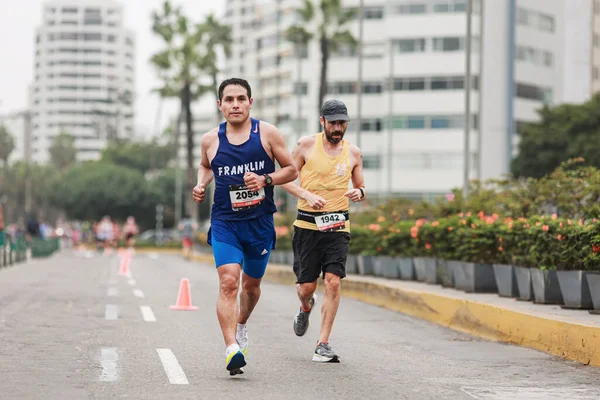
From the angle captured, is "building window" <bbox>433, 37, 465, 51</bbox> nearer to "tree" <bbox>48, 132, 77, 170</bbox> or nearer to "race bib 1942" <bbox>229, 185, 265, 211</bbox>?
"race bib 1942" <bbox>229, 185, 265, 211</bbox>

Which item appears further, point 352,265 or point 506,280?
point 352,265

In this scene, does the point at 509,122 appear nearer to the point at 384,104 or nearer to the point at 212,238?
the point at 384,104

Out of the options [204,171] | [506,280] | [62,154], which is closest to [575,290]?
[506,280]

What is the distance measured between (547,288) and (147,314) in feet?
15.2

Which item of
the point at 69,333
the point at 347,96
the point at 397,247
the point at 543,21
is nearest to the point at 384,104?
the point at 347,96

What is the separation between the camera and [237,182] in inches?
352

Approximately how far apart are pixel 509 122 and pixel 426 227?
2688 inches

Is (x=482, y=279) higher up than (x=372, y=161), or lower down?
lower down

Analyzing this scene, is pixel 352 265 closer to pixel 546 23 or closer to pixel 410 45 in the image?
pixel 410 45

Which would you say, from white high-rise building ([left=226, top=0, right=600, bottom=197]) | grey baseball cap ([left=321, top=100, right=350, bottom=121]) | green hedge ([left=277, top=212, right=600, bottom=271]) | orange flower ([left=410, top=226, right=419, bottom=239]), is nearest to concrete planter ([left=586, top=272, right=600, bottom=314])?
green hedge ([left=277, top=212, right=600, bottom=271])

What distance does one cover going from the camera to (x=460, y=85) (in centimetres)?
8688

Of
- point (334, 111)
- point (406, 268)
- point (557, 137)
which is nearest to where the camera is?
point (334, 111)

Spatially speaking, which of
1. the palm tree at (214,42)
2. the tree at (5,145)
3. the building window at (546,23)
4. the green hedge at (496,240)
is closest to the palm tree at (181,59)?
the palm tree at (214,42)

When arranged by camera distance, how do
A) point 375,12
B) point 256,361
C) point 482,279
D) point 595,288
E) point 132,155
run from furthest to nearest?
point 132,155 < point 375,12 < point 482,279 < point 595,288 < point 256,361
